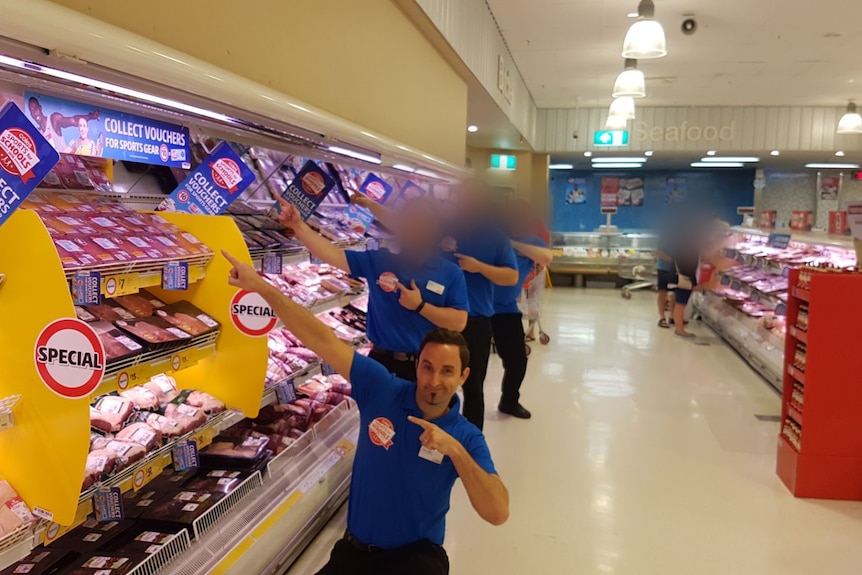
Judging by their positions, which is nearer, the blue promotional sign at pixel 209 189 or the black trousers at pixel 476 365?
the blue promotional sign at pixel 209 189

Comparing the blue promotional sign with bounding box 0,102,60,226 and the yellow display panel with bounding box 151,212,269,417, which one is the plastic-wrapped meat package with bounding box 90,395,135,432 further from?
the blue promotional sign with bounding box 0,102,60,226

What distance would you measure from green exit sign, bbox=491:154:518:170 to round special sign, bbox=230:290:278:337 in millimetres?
10421

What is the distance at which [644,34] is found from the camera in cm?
490

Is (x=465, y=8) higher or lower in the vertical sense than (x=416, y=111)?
higher

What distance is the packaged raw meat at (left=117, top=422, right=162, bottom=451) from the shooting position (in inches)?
87.7

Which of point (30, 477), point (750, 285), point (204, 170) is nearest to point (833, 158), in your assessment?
point (750, 285)

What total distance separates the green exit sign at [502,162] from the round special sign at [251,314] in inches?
410

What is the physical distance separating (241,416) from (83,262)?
1049 millimetres

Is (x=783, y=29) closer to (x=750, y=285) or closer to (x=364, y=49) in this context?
(x=750, y=285)

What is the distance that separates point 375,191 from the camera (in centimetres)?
448

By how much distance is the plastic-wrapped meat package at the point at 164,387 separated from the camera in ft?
8.54

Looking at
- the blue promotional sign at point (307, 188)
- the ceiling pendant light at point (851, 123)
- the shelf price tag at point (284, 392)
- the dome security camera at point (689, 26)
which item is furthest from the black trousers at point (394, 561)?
the ceiling pendant light at point (851, 123)

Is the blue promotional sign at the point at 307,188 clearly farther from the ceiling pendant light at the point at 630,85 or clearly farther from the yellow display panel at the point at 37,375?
the ceiling pendant light at the point at 630,85

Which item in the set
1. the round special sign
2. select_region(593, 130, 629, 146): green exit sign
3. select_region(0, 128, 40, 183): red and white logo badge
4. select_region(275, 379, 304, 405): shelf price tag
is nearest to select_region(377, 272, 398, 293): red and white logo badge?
select_region(275, 379, 304, 405): shelf price tag
